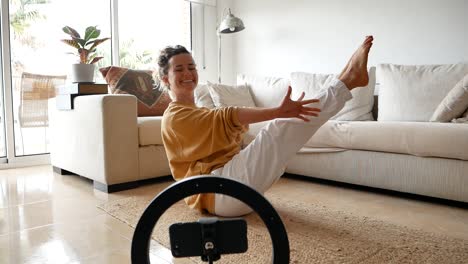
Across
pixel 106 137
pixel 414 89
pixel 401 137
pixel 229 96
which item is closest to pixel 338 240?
pixel 401 137

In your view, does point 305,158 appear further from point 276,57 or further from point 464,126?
point 276,57

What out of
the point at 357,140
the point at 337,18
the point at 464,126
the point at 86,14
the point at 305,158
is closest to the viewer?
the point at 464,126

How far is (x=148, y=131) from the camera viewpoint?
92.7 inches

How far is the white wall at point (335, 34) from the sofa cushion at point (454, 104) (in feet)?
2.25

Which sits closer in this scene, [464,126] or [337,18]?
[464,126]

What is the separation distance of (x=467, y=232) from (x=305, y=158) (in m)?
1.12

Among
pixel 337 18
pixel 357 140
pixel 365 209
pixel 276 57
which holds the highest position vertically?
pixel 337 18

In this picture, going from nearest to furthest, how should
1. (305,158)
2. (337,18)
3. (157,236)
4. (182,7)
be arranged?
(157,236) < (305,158) < (337,18) < (182,7)

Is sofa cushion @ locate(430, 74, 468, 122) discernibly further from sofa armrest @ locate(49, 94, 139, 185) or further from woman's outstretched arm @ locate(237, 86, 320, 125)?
sofa armrest @ locate(49, 94, 139, 185)

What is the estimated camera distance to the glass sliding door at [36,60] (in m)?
3.32

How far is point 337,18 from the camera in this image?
3422 mm

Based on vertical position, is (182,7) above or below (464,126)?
above

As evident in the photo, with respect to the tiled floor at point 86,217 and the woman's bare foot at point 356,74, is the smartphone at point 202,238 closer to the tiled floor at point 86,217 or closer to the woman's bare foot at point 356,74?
the tiled floor at point 86,217

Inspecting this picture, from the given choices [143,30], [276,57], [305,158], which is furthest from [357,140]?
[143,30]
